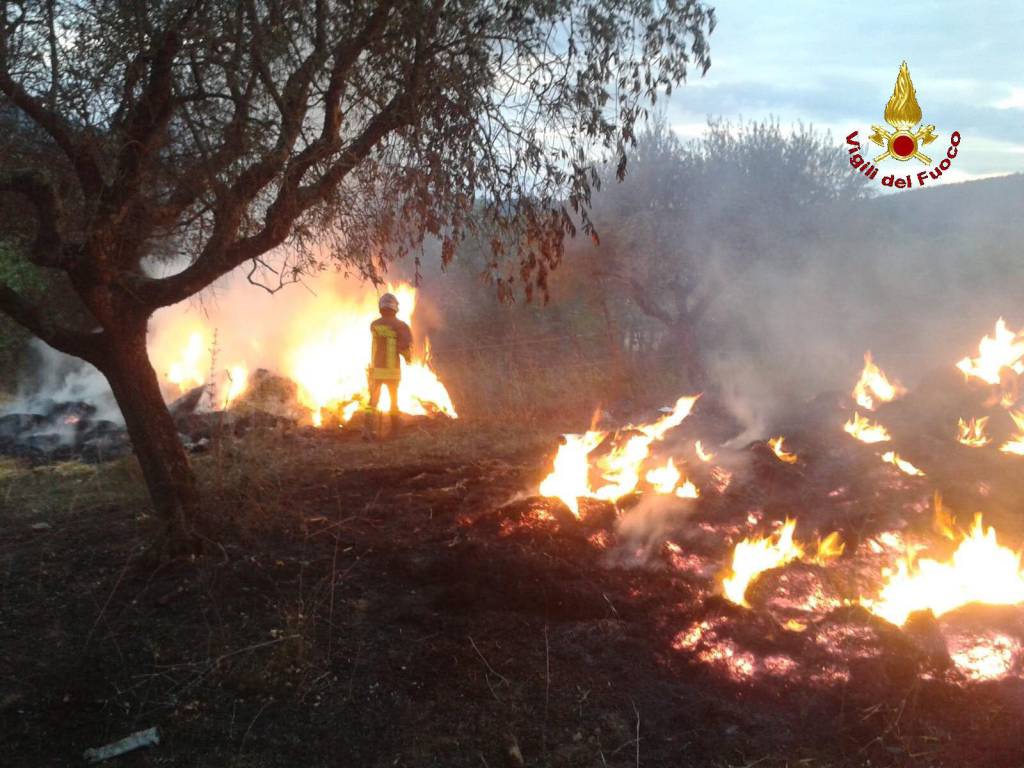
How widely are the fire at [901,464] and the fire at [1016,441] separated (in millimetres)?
1192

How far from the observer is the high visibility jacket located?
11461 mm

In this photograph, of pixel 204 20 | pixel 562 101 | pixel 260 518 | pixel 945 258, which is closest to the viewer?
pixel 204 20

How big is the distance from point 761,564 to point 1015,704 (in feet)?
6.40

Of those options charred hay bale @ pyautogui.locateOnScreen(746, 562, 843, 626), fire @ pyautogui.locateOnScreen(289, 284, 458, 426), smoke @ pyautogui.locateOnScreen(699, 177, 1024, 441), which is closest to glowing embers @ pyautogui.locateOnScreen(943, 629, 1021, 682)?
charred hay bale @ pyautogui.locateOnScreen(746, 562, 843, 626)

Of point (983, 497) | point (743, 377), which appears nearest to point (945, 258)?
point (743, 377)

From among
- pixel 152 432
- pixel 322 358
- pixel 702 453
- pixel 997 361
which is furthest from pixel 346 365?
pixel 997 361

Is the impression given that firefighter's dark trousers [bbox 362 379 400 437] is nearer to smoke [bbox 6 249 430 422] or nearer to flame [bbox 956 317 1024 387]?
smoke [bbox 6 249 430 422]

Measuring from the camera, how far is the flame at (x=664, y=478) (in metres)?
7.30

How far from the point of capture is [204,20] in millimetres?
4625

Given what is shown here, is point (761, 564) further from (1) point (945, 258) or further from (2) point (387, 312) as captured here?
(1) point (945, 258)

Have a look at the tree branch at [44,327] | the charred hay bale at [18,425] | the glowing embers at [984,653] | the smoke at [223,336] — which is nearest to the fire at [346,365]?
the smoke at [223,336]

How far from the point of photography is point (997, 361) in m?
10.8

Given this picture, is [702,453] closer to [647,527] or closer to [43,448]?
[647,527]

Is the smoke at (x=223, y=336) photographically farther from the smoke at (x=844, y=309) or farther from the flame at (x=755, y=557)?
the flame at (x=755, y=557)
